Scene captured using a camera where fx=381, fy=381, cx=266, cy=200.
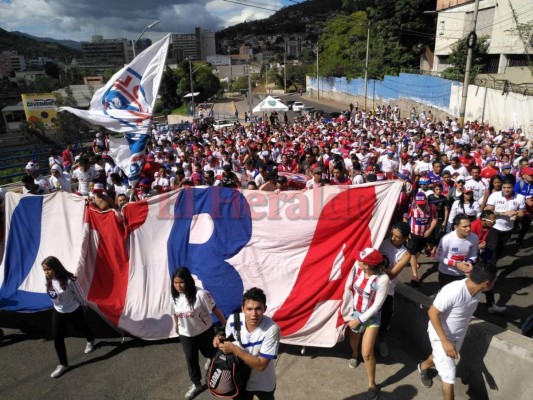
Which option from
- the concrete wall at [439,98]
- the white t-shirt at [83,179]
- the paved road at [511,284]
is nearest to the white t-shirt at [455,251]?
the paved road at [511,284]

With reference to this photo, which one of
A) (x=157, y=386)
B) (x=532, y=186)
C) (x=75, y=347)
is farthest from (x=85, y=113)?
(x=532, y=186)

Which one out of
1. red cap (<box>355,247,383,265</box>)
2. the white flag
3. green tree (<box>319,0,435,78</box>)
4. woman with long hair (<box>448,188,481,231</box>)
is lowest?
woman with long hair (<box>448,188,481,231</box>)

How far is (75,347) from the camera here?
503cm

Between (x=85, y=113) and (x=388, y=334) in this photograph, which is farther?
(x=85, y=113)

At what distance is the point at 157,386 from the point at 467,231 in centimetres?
410

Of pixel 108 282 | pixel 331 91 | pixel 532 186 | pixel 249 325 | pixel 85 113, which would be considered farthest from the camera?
pixel 331 91

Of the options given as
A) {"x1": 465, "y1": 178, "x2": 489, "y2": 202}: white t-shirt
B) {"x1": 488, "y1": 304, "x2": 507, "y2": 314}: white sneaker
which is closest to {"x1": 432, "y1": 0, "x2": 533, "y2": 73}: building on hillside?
{"x1": 465, "y1": 178, "x2": 489, "y2": 202}: white t-shirt

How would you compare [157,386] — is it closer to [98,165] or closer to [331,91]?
[98,165]

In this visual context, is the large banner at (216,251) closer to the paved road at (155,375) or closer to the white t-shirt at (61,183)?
the paved road at (155,375)

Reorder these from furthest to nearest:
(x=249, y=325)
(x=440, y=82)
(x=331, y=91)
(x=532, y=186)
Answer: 1. (x=331, y=91)
2. (x=440, y=82)
3. (x=532, y=186)
4. (x=249, y=325)

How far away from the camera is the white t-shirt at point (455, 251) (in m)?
4.81

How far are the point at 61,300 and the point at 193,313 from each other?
1.81m

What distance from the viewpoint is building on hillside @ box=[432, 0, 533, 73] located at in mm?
25812

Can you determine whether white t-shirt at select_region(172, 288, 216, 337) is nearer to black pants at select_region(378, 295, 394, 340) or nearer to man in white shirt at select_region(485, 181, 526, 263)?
black pants at select_region(378, 295, 394, 340)
